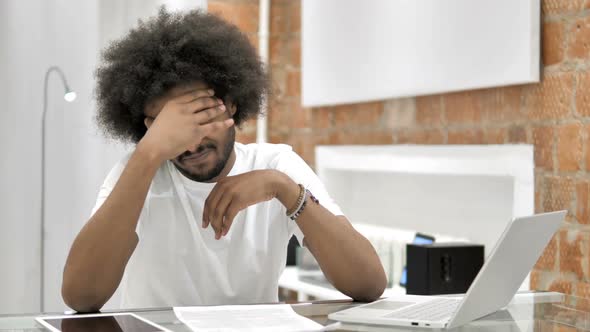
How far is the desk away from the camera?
3.88 ft

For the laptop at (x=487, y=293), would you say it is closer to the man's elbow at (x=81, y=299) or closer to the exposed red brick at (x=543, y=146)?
the man's elbow at (x=81, y=299)

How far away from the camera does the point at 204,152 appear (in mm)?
1710

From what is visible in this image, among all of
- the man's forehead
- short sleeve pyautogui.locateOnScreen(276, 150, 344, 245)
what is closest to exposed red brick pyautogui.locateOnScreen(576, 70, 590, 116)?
short sleeve pyautogui.locateOnScreen(276, 150, 344, 245)

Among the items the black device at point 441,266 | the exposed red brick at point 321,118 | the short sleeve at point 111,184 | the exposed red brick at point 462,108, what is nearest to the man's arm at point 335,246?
the short sleeve at point 111,184

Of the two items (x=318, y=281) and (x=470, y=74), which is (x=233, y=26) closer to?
(x=470, y=74)

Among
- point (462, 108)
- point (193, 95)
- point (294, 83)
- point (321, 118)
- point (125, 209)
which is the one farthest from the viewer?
point (294, 83)

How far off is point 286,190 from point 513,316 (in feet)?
1.75

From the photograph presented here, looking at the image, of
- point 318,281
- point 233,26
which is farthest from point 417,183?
point 233,26

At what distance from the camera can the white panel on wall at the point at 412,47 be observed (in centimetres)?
249

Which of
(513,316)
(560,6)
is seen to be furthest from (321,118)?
(513,316)

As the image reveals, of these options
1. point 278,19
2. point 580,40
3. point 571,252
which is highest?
point 278,19

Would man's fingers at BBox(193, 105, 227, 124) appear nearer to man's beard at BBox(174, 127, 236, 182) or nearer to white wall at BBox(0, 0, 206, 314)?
man's beard at BBox(174, 127, 236, 182)

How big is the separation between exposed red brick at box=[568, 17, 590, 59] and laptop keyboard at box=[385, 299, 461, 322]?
1.23 m

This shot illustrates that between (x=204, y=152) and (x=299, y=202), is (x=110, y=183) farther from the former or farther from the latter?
(x=299, y=202)
